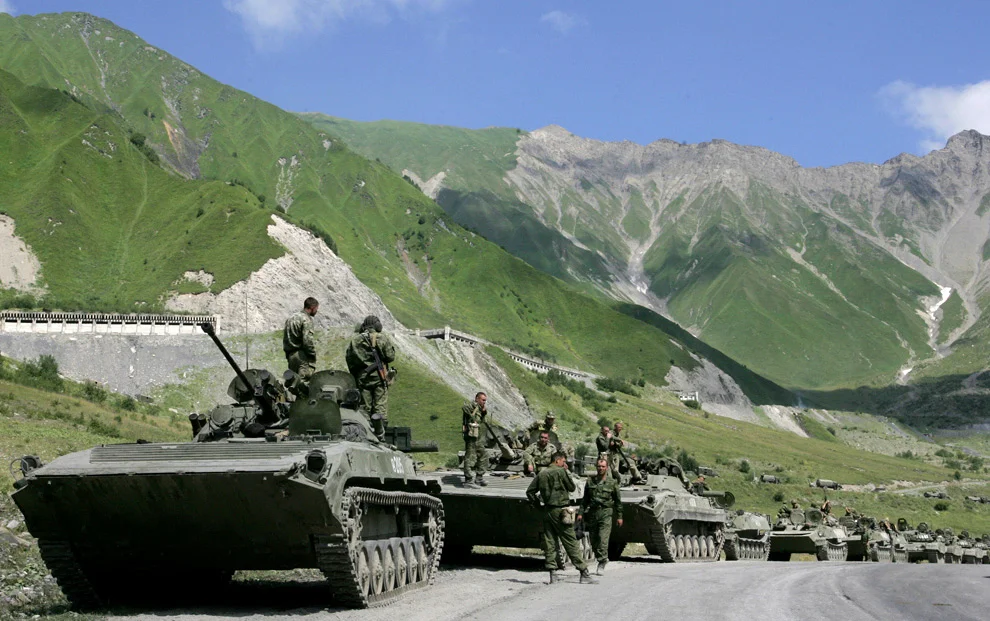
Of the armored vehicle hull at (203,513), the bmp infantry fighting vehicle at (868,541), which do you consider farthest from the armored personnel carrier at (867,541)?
the armored vehicle hull at (203,513)

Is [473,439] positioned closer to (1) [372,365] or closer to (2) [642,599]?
(1) [372,365]

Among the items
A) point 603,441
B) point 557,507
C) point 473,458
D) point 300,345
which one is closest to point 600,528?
point 557,507

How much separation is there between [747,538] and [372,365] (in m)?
18.5

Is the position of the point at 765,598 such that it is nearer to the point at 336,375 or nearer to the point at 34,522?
the point at 336,375

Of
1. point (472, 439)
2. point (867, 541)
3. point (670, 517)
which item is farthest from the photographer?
point (867, 541)

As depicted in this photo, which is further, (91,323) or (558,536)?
(91,323)

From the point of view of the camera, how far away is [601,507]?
19.7 metres

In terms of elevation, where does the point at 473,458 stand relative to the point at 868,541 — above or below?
above

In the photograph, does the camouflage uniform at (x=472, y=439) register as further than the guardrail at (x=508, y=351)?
No

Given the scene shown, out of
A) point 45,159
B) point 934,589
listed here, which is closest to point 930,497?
point 934,589

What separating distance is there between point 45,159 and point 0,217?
14646 mm

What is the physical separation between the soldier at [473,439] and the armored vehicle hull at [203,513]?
7092mm

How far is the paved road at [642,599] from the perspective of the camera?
13000 millimetres

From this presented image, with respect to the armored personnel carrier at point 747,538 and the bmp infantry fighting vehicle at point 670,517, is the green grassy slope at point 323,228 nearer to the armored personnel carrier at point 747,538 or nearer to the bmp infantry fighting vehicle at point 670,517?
the armored personnel carrier at point 747,538
